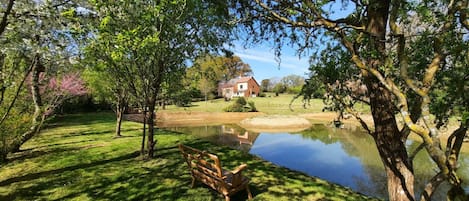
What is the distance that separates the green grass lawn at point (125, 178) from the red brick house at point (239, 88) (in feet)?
166

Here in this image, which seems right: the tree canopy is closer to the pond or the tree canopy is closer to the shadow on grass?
the shadow on grass

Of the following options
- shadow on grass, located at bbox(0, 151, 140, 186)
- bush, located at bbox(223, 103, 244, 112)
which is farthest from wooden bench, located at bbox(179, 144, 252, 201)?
bush, located at bbox(223, 103, 244, 112)

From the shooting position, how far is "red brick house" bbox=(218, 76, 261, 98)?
6046 centimetres

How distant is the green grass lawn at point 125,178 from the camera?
18.4 feet

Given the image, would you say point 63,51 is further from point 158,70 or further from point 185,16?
point 185,16

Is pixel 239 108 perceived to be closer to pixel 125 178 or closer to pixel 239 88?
pixel 239 88

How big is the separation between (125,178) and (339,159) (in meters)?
10.9

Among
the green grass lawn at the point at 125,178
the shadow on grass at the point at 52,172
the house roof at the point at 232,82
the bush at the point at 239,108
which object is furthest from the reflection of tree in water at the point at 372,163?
the house roof at the point at 232,82

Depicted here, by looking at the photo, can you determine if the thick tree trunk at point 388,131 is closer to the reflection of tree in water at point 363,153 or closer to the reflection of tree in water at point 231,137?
the reflection of tree in water at point 363,153

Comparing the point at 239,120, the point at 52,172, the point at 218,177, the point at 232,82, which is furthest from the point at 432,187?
the point at 232,82

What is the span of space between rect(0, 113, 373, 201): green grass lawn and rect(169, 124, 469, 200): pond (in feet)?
8.99

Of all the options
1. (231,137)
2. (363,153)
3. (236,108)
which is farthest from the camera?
(236,108)

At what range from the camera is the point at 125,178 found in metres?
A: 6.65

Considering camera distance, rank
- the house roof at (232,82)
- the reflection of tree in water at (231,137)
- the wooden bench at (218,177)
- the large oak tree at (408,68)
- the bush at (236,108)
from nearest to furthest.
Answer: the large oak tree at (408,68) → the wooden bench at (218,177) → the reflection of tree in water at (231,137) → the bush at (236,108) → the house roof at (232,82)
